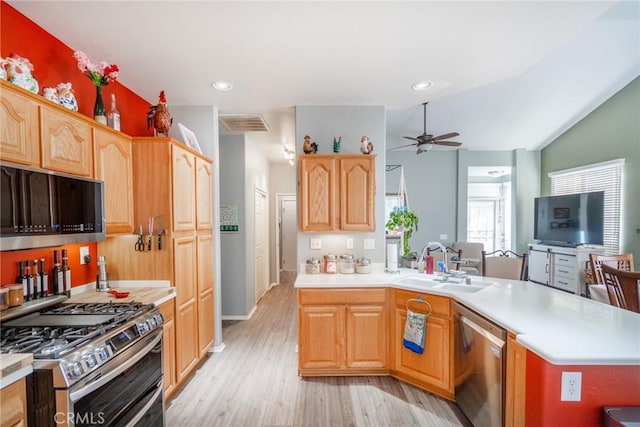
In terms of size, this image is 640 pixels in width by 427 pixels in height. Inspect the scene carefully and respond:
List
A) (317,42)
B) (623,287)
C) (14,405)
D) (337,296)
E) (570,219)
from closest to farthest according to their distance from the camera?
(14,405) < (317,42) < (623,287) < (337,296) < (570,219)

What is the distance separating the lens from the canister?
1525 mm

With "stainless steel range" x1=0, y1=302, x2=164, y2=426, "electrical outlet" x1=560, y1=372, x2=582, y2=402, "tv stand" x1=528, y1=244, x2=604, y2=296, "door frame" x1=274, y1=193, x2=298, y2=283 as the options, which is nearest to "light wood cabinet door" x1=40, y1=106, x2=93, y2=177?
"stainless steel range" x1=0, y1=302, x2=164, y2=426

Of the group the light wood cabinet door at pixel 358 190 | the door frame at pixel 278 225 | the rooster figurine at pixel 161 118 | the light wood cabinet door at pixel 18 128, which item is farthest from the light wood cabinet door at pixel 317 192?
the door frame at pixel 278 225

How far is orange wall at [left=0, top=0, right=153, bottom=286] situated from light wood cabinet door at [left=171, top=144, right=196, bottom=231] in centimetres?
69

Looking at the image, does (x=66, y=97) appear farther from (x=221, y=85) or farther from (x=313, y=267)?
(x=313, y=267)

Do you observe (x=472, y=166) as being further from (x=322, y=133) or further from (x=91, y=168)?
(x=91, y=168)

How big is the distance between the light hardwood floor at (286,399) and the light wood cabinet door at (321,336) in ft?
0.63

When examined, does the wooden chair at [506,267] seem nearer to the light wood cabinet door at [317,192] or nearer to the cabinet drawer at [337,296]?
the cabinet drawer at [337,296]

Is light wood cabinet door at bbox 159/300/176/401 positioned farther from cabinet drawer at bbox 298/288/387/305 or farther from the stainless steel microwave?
cabinet drawer at bbox 298/288/387/305

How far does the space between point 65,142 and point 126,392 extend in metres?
1.53

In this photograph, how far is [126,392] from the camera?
4.96 ft

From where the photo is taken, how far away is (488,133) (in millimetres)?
5641

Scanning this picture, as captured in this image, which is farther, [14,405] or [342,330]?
[342,330]

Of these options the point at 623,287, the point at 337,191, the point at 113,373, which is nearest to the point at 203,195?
the point at 337,191
